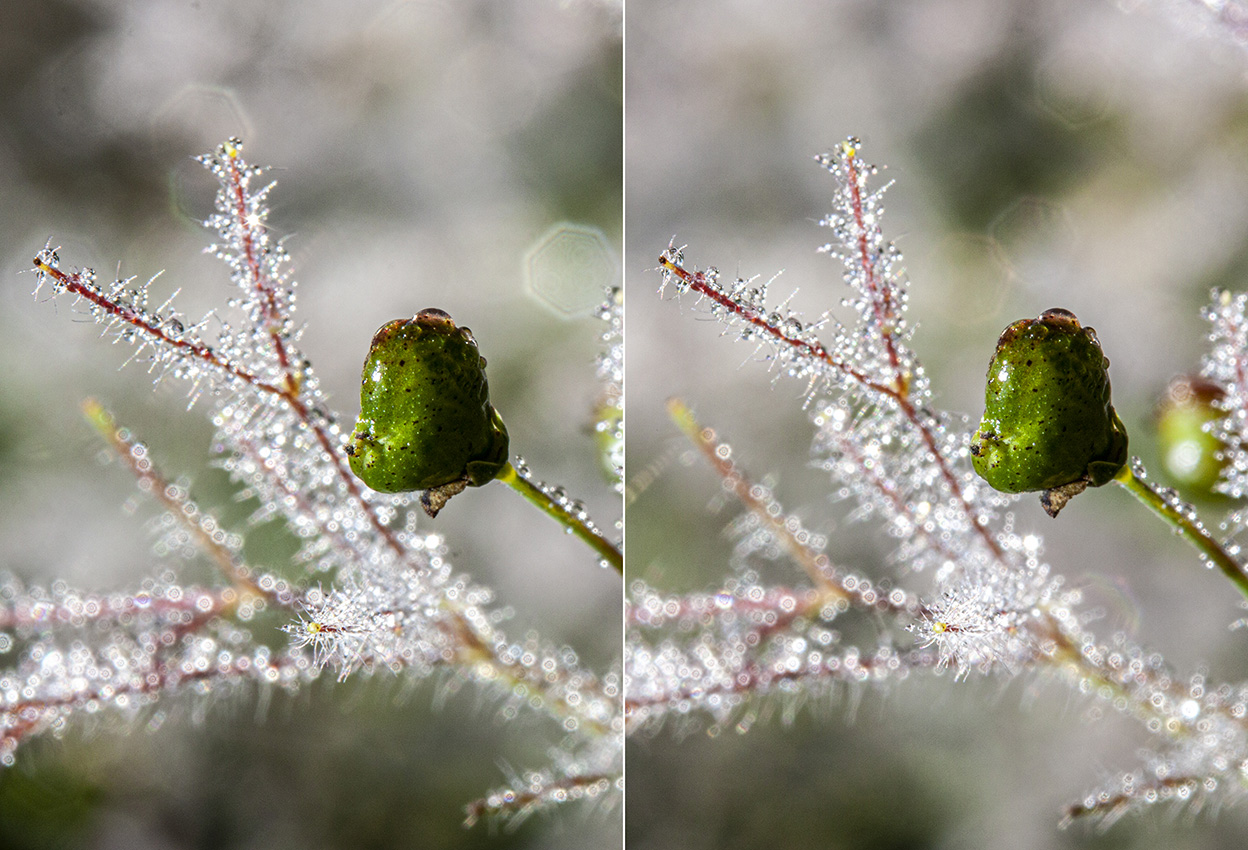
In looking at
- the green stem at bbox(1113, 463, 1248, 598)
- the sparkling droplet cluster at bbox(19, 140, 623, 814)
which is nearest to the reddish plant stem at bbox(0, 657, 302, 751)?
the sparkling droplet cluster at bbox(19, 140, 623, 814)

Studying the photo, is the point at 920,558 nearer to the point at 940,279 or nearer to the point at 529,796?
the point at 940,279

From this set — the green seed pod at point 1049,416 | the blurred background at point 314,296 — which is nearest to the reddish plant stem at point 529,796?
the blurred background at point 314,296

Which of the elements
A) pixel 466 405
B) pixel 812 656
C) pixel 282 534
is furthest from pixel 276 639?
pixel 812 656

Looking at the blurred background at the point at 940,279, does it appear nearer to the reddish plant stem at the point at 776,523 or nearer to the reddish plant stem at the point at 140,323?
the reddish plant stem at the point at 776,523

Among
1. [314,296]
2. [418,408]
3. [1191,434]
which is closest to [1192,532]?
[1191,434]

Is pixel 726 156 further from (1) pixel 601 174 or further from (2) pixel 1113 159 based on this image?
(2) pixel 1113 159

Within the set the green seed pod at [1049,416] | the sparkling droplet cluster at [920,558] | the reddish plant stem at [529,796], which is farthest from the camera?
the reddish plant stem at [529,796]

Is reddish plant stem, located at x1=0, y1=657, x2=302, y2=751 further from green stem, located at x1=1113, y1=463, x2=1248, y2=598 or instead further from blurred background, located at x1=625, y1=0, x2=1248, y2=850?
green stem, located at x1=1113, y1=463, x2=1248, y2=598

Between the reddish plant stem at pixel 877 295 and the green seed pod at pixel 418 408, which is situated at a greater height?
the reddish plant stem at pixel 877 295
